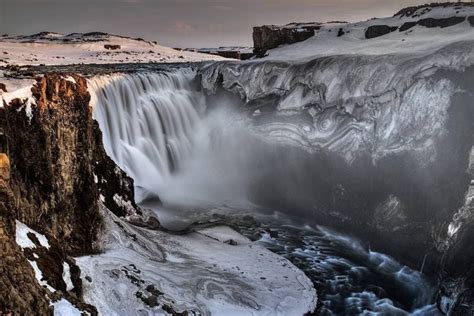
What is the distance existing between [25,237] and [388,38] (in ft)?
63.0

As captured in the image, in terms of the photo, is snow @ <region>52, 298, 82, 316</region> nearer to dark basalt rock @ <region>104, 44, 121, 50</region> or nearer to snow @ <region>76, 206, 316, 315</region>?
snow @ <region>76, 206, 316, 315</region>

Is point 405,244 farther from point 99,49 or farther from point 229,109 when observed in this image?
point 99,49

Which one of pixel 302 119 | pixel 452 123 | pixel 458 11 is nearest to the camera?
pixel 452 123

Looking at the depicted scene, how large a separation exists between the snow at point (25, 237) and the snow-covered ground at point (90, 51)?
69.8 ft

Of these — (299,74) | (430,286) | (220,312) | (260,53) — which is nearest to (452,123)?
(430,286)

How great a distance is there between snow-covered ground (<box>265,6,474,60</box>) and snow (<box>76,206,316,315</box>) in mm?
10001

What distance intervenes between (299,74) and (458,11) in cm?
773

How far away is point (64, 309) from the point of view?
7738 mm

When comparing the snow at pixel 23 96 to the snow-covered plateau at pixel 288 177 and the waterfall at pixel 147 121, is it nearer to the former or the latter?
the snow-covered plateau at pixel 288 177

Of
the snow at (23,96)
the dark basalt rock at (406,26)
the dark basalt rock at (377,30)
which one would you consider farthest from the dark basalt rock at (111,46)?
the snow at (23,96)

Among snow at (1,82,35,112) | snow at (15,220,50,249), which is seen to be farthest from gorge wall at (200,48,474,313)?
snow at (1,82,35,112)

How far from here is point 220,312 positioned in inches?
401

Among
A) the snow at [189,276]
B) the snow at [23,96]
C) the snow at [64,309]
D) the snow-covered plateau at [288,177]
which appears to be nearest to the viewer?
the snow at [64,309]

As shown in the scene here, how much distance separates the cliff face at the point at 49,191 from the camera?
278 inches
